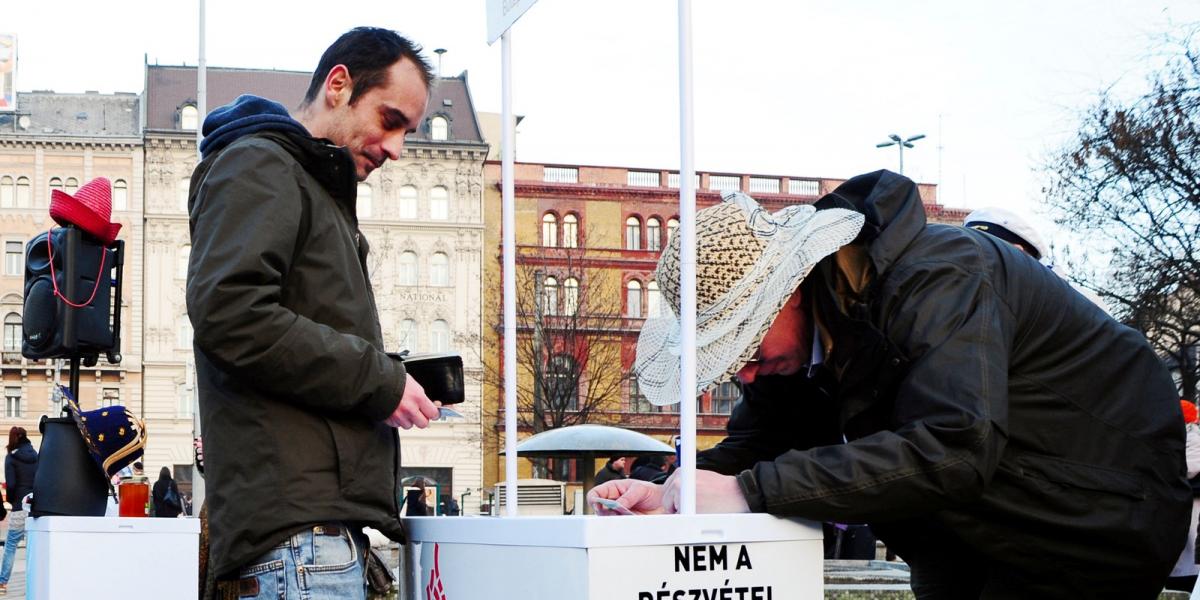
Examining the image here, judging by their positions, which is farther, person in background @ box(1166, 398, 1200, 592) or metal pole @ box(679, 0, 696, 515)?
person in background @ box(1166, 398, 1200, 592)

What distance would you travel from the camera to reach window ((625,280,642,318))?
179 ft

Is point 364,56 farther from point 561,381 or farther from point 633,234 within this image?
point 633,234

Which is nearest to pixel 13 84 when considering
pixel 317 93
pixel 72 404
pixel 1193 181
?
pixel 1193 181

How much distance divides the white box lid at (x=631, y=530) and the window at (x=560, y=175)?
52.8 meters

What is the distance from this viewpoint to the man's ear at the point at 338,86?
310 centimetres

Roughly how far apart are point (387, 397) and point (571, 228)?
5191 centimetres

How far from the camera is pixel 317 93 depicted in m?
3.18

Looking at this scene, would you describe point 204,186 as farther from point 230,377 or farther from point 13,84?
point 13,84

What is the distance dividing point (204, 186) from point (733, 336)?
1.13 m

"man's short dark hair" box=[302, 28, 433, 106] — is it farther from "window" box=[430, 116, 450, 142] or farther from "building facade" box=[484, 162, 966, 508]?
"window" box=[430, 116, 450, 142]

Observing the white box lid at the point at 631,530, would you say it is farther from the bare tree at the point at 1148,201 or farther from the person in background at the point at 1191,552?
the bare tree at the point at 1148,201

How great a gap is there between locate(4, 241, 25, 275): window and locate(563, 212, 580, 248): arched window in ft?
68.0

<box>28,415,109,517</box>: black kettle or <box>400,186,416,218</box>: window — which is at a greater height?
<box>400,186,416,218</box>: window

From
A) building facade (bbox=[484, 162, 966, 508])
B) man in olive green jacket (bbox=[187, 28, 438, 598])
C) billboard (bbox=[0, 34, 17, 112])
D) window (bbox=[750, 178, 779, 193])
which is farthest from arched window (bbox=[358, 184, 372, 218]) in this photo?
man in olive green jacket (bbox=[187, 28, 438, 598])
